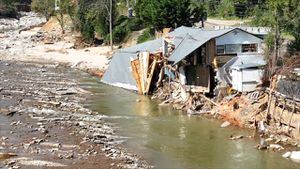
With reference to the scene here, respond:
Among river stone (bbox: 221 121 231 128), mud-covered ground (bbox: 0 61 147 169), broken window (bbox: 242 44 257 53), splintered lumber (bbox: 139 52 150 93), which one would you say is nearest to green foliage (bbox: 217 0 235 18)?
mud-covered ground (bbox: 0 61 147 169)

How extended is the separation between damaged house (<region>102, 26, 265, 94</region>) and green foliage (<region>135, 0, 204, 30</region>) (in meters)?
11.3

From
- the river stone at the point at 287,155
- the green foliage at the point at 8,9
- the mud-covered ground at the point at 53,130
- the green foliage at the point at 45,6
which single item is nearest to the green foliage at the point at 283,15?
the river stone at the point at 287,155

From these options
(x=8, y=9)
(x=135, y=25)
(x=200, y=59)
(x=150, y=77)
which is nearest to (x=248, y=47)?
(x=200, y=59)

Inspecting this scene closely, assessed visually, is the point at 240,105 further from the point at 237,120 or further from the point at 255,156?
the point at 255,156

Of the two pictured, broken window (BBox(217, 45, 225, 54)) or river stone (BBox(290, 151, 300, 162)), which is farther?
broken window (BBox(217, 45, 225, 54))

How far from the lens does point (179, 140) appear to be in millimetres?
27453

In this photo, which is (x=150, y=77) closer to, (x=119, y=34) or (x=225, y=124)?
(x=225, y=124)

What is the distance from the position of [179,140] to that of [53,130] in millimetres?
6483

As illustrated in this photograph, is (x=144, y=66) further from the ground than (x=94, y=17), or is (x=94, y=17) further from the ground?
(x=94, y=17)

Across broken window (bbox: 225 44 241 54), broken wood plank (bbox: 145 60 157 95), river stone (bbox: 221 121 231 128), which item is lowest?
river stone (bbox: 221 121 231 128)

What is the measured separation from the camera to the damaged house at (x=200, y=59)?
3319 centimetres

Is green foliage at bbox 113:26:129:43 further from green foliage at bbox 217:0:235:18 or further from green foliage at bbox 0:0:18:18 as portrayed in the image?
green foliage at bbox 0:0:18:18

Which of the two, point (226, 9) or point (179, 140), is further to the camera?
point (226, 9)

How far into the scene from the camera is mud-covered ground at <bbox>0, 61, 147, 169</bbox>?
2348 cm
